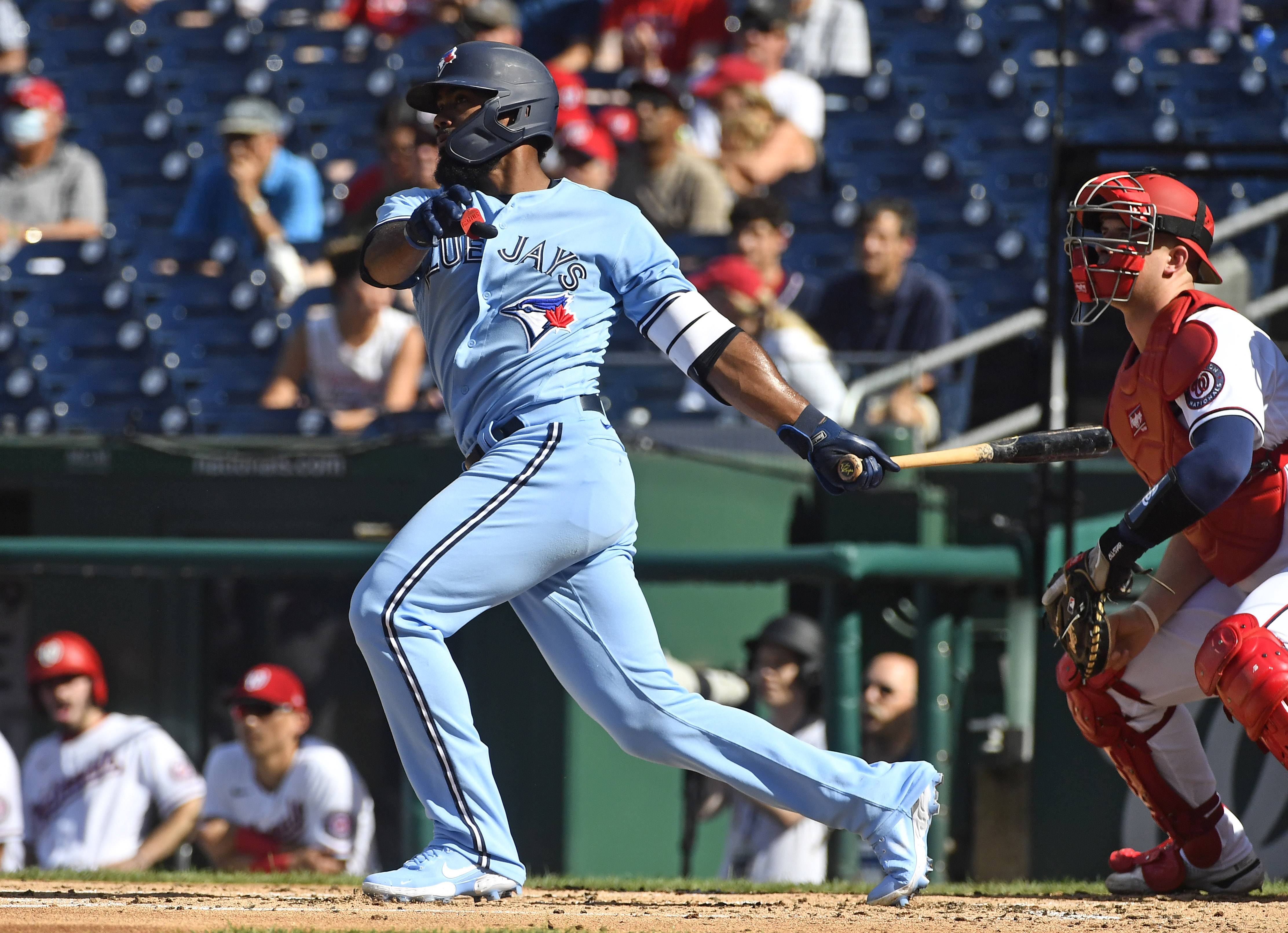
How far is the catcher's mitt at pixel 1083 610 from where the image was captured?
3873 millimetres

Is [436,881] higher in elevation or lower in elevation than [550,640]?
lower

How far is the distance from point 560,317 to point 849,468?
67 cm

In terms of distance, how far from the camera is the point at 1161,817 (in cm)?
418

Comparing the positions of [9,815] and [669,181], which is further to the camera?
[669,181]

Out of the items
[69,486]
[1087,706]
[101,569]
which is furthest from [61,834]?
[1087,706]

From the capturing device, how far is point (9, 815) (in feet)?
19.7

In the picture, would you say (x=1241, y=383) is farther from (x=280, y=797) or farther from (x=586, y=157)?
(x=586, y=157)

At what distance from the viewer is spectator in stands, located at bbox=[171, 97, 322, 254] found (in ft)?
29.6

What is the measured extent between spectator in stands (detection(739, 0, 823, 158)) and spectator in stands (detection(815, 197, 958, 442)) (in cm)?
155

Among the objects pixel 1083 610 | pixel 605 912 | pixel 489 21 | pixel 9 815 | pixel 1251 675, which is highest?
pixel 489 21

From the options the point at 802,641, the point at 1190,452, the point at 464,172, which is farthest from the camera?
the point at 802,641

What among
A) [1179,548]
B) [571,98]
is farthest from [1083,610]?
[571,98]

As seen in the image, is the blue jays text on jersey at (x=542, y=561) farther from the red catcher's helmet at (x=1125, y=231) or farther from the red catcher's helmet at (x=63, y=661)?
the red catcher's helmet at (x=63, y=661)

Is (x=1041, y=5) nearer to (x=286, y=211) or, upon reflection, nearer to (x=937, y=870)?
(x=286, y=211)
